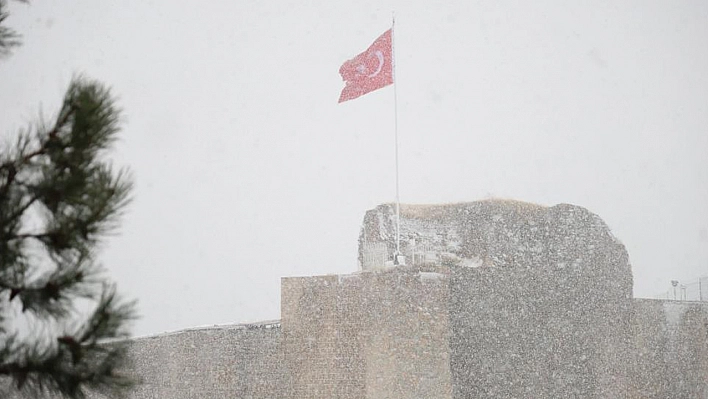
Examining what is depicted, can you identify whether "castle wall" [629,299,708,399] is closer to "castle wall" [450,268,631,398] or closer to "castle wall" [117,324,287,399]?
"castle wall" [450,268,631,398]

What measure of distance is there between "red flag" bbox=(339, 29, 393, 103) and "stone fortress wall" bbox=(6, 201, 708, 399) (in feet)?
8.42

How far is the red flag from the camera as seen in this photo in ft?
52.1

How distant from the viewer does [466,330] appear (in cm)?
1454

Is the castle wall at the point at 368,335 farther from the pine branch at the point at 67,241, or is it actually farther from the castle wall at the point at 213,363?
the pine branch at the point at 67,241

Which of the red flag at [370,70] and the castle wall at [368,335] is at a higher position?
the red flag at [370,70]

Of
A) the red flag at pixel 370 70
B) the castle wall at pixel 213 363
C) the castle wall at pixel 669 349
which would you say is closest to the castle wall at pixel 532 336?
the castle wall at pixel 669 349

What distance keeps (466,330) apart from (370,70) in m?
4.89

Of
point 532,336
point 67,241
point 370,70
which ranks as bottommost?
point 532,336

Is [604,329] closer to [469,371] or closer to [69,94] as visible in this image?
[469,371]

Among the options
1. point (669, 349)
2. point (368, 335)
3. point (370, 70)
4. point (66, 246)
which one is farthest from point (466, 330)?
point (66, 246)

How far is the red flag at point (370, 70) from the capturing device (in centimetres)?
1587

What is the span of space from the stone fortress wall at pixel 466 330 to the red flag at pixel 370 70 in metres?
2.57

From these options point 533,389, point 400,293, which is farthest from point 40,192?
Answer: point 533,389

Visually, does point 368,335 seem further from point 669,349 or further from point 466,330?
point 669,349
